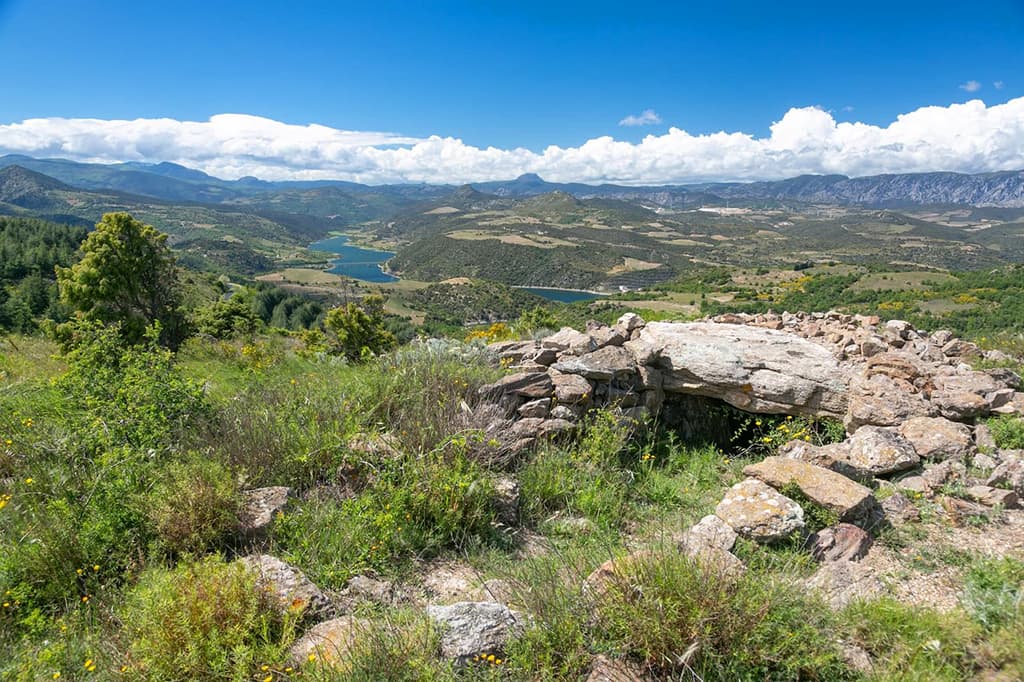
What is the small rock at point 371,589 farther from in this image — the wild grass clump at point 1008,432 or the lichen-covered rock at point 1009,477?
the wild grass clump at point 1008,432

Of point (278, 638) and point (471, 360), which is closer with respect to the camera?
point (278, 638)

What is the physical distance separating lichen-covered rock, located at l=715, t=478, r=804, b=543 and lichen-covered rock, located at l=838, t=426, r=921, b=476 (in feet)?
5.63

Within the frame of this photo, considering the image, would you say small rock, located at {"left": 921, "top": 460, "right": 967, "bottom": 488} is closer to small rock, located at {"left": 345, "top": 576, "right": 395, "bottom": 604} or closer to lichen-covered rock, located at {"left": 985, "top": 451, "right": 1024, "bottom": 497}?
lichen-covered rock, located at {"left": 985, "top": 451, "right": 1024, "bottom": 497}

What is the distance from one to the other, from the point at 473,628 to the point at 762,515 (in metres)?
2.46

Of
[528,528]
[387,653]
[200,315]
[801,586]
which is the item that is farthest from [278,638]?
[200,315]

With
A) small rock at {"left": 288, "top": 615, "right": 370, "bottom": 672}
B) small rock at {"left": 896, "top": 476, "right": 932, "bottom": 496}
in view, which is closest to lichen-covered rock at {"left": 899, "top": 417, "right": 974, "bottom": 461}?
small rock at {"left": 896, "top": 476, "right": 932, "bottom": 496}

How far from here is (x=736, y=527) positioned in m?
3.70

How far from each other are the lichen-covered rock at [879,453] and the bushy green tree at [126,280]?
20302 mm

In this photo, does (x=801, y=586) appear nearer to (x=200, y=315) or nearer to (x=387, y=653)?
(x=387, y=653)

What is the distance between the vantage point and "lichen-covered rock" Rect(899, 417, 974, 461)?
5.18 metres

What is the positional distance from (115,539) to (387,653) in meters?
2.16

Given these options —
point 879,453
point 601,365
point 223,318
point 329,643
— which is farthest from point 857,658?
point 223,318

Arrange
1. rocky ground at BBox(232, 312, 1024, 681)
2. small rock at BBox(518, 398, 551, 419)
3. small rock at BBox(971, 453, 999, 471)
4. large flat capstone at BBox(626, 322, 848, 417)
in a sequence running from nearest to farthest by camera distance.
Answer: rocky ground at BBox(232, 312, 1024, 681) < small rock at BBox(971, 453, 999, 471) < small rock at BBox(518, 398, 551, 419) < large flat capstone at BBox(626, 322, 848, 417)

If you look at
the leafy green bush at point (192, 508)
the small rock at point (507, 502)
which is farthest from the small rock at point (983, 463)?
the leafy green bush at point (192, 508)
